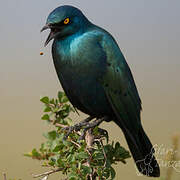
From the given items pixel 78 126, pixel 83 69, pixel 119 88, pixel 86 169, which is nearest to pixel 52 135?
pixel 78 126

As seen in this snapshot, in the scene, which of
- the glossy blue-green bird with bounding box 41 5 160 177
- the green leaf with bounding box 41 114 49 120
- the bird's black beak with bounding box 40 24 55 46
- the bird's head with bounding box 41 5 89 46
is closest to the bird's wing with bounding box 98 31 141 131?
the glossy blue-green bird with bounding box 41 5 160 177

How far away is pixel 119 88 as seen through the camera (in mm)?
3484

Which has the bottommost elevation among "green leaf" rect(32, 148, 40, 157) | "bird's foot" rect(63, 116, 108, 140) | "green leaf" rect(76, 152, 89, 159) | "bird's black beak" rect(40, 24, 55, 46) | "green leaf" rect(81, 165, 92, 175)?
"green leaf" rect(81, 165, 92, 175)

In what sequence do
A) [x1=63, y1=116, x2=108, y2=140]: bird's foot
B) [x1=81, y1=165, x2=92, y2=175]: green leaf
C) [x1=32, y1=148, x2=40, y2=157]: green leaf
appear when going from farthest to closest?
[x1=63, y1=116, x2=108, y2=140]: bird's foot, [x1=32, y1=148, x2=40, y2=157]: green leaf, [x1=81, y1=165, x2=92, y2=175]: green leaf

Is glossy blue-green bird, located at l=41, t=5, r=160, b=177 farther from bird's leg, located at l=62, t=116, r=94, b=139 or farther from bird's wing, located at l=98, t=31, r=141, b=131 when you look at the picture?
bird's leg, located at l=62, t=116, r=94, b=139

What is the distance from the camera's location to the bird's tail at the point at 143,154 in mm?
3484

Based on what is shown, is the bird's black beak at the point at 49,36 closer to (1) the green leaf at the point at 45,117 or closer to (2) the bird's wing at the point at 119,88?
(2) the bird's wing at the point at 119,88

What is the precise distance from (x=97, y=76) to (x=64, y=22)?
61cm

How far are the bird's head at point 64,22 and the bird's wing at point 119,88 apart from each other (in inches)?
12.4

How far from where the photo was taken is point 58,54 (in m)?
3.46

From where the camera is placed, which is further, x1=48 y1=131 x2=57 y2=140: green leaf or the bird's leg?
the bird's leg

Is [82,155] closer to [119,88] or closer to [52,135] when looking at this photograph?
[52,135]

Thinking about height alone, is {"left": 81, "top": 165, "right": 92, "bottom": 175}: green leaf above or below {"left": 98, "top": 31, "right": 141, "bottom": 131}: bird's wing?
below

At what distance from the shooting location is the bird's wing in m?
3.42
